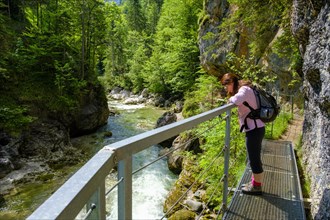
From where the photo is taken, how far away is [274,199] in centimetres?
351

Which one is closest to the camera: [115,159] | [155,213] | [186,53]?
[115,159]

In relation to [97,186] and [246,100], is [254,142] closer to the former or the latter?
Answer: [246,100]

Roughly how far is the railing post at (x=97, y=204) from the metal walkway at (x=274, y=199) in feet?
8.29

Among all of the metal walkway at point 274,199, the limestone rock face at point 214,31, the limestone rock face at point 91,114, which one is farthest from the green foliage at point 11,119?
the metal walkway at point 274,199

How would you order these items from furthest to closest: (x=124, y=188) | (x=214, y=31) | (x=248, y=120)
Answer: (x=214, y=31) < (x=248, y=120) < (x=124, y=188)

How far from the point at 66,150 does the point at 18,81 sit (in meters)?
4.79

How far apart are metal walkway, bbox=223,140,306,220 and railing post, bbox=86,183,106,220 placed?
8.29ft

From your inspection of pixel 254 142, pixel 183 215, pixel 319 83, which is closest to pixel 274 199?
pixel 254 142

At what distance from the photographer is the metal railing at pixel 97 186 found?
604 mm

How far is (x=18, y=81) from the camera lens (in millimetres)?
13969

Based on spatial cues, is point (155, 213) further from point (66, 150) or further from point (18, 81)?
point (18, 81)

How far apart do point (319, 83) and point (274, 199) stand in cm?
165

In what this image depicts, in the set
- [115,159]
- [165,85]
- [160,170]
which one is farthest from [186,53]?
[115,159]

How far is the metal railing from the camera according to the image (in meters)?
0.60
